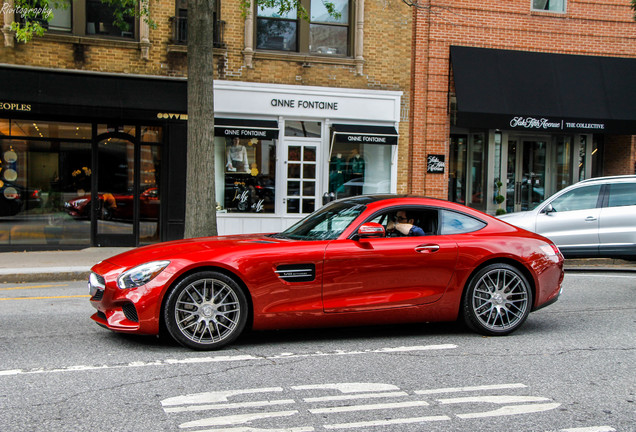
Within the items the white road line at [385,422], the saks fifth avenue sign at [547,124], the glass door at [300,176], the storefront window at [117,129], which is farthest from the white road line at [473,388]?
the saks fifth avenue sign at [547,124]

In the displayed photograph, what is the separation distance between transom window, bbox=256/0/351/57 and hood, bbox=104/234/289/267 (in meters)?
10.4

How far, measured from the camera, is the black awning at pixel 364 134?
50.9ft

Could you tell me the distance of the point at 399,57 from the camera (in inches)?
642

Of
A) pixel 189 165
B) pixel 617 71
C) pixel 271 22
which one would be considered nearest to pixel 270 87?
pixel 271 22

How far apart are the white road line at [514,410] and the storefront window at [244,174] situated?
1175 centimetres

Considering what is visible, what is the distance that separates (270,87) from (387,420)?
12206 mm

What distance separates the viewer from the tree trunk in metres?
11.2

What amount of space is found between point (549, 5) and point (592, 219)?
327 inches

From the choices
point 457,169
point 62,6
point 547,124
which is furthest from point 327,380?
point 457,169

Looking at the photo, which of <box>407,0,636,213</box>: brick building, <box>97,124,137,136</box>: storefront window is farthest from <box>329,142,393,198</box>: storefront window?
<box>97,124,137,136</box>: storefront window

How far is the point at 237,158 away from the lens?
15.5 meters

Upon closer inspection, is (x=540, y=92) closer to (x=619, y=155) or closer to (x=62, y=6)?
(x=619, y=155)

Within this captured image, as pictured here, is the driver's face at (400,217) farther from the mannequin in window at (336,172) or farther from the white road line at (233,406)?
the mannequin in window at (336,172)

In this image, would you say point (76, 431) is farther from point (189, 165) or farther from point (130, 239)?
point (130, 239)
